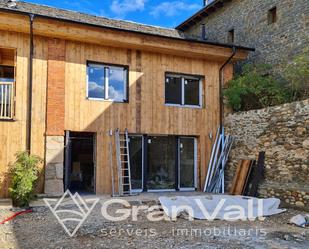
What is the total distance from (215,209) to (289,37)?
26.7ft

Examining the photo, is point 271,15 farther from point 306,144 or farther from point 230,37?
point 306,144

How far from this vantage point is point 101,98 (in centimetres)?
1146

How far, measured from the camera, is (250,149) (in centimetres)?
1170

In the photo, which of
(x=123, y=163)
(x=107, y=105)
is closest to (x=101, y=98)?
(x=107, y=105)

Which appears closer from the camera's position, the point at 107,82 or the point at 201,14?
the point at 107,82

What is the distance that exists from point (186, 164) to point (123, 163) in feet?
8.72

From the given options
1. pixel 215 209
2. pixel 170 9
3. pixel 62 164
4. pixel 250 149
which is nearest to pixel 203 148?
pixel 250 149

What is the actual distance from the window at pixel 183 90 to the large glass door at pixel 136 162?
6.15ft

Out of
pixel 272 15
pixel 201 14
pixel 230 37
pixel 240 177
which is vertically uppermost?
pixel 201 14

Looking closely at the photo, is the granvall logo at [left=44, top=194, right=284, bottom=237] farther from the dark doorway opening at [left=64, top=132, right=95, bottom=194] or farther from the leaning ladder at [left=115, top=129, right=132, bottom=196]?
the dark doorway opening at [left=64, top=132, right=95, bottom=194]

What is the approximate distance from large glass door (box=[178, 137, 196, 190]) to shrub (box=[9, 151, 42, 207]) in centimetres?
543

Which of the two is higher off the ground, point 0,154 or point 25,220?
point 0,154

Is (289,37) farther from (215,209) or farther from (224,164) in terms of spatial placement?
(215,209)

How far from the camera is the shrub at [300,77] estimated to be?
10831mm
